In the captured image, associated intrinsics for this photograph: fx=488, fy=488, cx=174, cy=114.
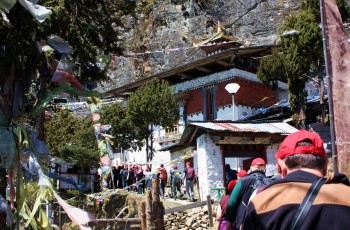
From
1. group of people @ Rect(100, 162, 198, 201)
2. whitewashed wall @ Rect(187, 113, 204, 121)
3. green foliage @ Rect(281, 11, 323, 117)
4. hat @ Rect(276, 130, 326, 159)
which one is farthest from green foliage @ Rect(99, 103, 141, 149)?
hat @ Rect(276, 130, 326, 159)

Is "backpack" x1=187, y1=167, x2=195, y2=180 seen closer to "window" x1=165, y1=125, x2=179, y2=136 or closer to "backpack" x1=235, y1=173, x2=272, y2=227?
"backpack" x1=235, y1=173, x2=272, y2=227

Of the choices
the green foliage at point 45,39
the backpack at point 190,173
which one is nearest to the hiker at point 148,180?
the backpack at point 190,173

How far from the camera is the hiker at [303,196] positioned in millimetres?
2189

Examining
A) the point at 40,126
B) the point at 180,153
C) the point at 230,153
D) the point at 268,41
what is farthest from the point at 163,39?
the point at 40,126

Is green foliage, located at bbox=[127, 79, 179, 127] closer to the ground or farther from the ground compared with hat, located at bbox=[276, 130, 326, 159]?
farther from the ground

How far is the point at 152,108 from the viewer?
26.5 metres

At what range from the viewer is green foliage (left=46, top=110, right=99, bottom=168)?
77.0ft

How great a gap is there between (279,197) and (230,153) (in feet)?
50.7

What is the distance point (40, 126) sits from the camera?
35.7 ft

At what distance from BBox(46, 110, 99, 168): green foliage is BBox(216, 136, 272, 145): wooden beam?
25.6ft

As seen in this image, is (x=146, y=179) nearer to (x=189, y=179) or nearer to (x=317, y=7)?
(x=189, y=179)

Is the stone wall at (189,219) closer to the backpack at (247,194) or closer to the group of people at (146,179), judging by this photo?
the group of people at (146,179)

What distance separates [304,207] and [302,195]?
6cm

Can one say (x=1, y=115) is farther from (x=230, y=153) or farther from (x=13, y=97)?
(x=230, y=153)
